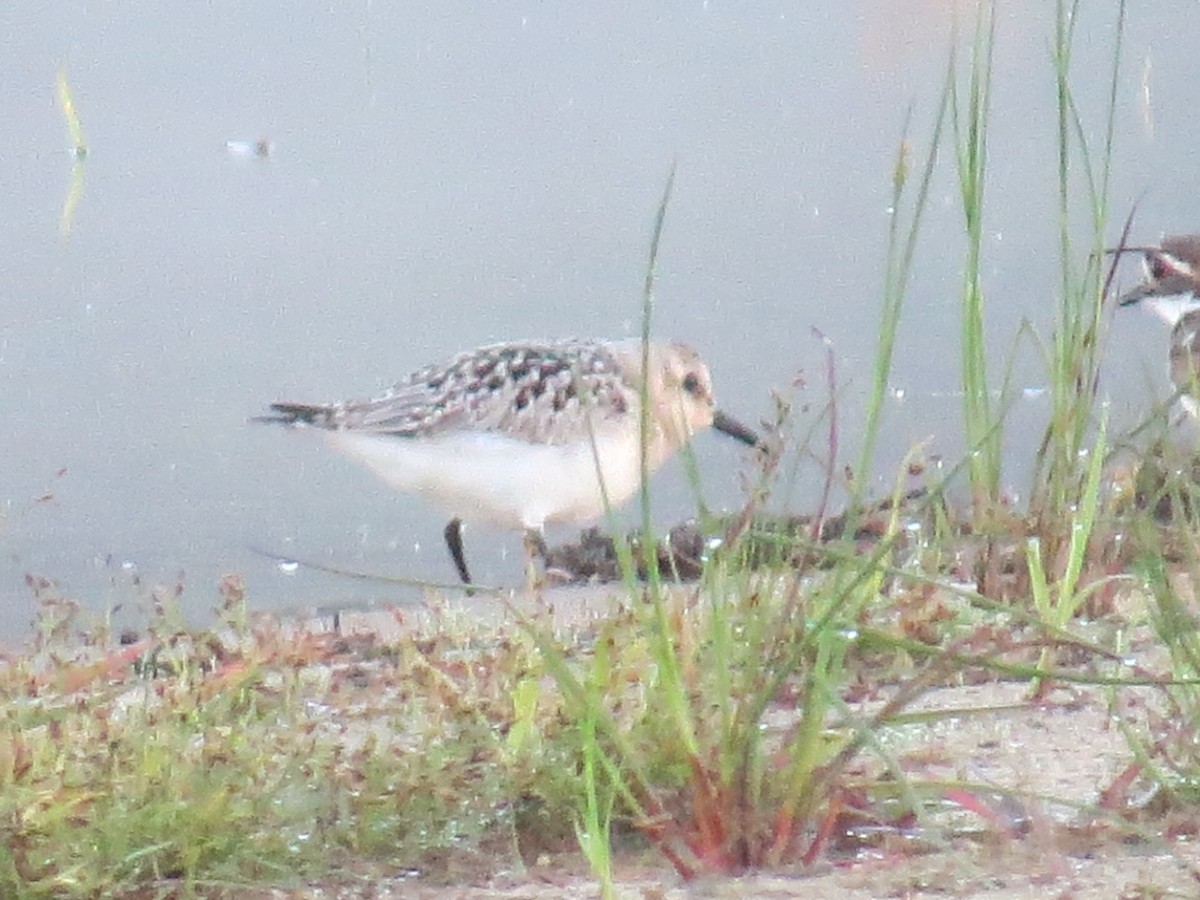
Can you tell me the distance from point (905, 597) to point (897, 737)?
726mm

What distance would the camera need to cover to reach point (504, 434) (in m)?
5.55

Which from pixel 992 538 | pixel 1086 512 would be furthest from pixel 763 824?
pixel 992 538

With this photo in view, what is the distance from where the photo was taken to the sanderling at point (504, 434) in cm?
545

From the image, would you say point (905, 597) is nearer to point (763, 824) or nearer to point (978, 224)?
point (978, 224)

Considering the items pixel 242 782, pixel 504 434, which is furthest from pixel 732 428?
pixel 242 782

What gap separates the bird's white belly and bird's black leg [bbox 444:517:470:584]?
19 cm

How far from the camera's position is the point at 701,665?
2.97 m

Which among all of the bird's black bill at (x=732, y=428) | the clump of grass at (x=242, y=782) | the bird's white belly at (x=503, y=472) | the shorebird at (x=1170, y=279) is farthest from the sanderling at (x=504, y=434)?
the shorebird at (x=1170, y=279)

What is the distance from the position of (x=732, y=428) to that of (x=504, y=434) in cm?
97

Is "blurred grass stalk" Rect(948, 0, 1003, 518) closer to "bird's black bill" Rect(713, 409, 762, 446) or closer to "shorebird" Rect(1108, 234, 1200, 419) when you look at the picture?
"bird's black bill" Rect(713, 409, 762, 446)

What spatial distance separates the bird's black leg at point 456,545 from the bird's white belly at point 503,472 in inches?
7.4

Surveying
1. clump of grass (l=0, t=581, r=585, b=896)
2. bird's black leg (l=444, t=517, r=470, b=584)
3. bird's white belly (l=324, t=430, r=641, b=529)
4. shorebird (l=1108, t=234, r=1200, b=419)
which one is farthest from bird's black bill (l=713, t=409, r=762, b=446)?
clump of grass (l=0, t=581, r=585, b=896)

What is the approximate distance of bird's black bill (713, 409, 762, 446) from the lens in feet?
20.4

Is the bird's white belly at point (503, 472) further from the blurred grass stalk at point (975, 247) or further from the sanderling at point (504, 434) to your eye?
the blurred grass stalk at point (975, 247)
